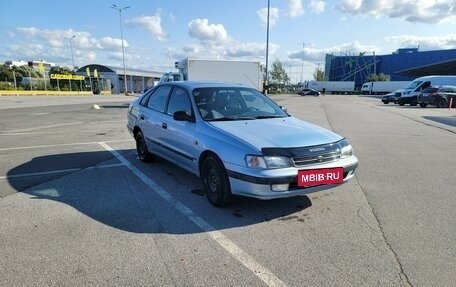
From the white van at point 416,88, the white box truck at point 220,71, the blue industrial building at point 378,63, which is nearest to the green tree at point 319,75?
the blue industrial building at point 378,63

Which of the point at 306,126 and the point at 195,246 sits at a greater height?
the point at 306,126

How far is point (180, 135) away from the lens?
212 inches

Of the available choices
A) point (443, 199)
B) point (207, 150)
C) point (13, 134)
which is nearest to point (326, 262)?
point (207, 150)

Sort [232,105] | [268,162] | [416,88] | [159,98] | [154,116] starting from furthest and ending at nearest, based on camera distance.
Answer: [416,88]
[159,98]
[154,116]
[232,105]
[268,162]

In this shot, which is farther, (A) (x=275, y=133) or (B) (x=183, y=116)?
(B) (x=183, y=116)

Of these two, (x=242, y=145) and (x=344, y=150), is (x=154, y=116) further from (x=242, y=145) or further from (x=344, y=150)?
(x=344, y=150)

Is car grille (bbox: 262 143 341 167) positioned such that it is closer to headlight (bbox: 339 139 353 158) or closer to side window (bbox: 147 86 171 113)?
headlight (bbox: 339 139 353 158)

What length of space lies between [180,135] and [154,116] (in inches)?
46.9

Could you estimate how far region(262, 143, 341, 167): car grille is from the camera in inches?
161

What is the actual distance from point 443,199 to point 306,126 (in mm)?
2165

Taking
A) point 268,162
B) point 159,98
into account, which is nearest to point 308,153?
point 268,162

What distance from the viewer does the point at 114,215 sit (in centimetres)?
436

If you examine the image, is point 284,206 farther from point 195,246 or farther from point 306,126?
point 195,246

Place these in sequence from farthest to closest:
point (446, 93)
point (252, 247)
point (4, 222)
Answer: point (446, 93)
point (4, 222)
point (252, 247)
